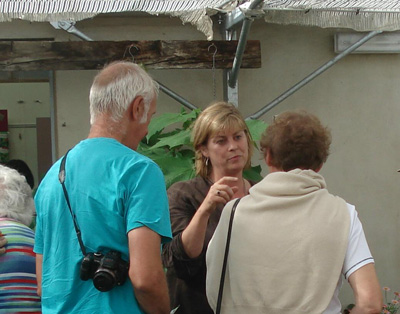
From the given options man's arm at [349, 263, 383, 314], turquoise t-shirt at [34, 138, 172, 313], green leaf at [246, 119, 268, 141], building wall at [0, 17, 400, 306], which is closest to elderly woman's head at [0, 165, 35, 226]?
turquoise t-shirt at [34, 138, 172, 313]

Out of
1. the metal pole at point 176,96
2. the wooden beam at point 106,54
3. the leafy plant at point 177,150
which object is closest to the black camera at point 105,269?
the leafy plant at point 177,150

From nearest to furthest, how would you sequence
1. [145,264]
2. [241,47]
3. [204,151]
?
[145,264] → [204,151] → [241,47]

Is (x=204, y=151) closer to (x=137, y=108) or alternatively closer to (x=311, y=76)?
(x=137, y=108)

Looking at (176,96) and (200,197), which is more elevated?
(176,96)

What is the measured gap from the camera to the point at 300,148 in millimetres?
2359

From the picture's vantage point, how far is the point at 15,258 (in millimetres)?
2814

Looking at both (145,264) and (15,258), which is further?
(15,258)

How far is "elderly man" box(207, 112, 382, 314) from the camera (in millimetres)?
2215

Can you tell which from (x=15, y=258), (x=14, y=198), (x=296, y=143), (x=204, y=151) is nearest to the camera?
(x=296, y=143)

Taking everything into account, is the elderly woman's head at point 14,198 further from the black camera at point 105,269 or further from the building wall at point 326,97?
the building wall at point 326,97

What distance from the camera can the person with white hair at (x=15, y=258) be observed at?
2787 mm

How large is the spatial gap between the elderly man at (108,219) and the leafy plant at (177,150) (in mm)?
1901

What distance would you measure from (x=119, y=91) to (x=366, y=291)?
102 cm

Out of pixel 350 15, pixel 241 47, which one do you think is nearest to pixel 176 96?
pixel 241 47
